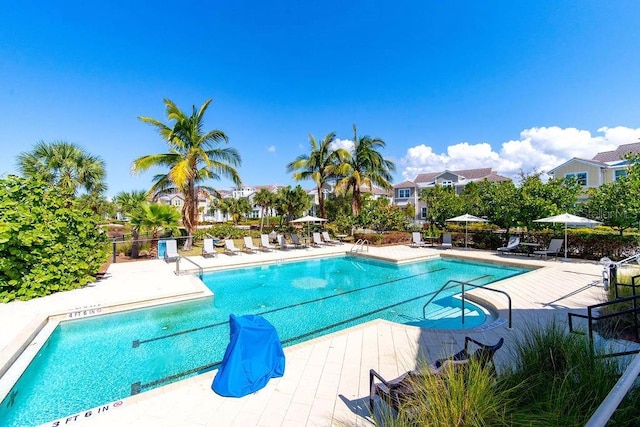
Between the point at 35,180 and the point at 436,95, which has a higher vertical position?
the point at 436,95

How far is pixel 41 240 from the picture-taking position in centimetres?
806

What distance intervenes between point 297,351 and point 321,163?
792 inches

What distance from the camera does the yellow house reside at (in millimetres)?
29438

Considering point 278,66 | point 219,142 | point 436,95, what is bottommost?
point 219,142

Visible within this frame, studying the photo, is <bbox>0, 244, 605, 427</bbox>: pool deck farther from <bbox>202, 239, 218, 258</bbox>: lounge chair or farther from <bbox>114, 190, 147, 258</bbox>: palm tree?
<bbox>114, 190, 147, 258</bbox>: palm tree

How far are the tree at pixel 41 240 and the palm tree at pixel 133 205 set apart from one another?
207 inches

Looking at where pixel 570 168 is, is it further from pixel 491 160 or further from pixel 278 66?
pixel 278 66

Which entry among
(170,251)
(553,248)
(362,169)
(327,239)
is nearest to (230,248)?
(170,251)

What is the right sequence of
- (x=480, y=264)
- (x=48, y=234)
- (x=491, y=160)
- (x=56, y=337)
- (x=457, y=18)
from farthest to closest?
(x=491, y=160)
(x=480, y=264)
(x=457, y=18)
(x=48, y=234)
(x=56, y=337)

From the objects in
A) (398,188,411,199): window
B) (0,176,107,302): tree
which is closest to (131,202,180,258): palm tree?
(0,176,107,302): tree

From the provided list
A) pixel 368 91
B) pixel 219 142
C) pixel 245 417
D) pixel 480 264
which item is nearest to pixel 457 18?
pixel 368 91

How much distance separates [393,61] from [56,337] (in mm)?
20301

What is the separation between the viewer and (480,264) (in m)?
14.8

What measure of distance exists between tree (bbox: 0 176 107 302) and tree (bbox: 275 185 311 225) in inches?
861
